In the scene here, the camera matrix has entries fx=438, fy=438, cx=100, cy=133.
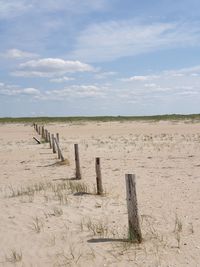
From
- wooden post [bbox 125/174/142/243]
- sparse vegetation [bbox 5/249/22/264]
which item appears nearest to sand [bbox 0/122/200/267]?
sparse vegetation [bbox 5/249/22/264]

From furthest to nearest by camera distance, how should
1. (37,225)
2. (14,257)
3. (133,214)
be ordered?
(37,225) → (133,214) → (14,257)

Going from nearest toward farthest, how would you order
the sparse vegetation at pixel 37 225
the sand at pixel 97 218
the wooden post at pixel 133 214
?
1. the sand at pixel 97 218
2. the wooden post at pixel 133 214
3. the sparse vegetation at pixel 37 225

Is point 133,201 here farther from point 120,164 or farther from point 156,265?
point 120,164

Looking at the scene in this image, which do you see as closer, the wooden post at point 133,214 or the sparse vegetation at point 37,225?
the wooden post at point 133,214

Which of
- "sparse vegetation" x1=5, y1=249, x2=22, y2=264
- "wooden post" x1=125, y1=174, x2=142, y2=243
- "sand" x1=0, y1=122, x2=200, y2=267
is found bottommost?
"sparse vegetation" x1=5, y1=249, x2=22, y2=264

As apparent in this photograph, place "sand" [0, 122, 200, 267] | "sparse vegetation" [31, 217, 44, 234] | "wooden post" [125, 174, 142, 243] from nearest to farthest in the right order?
"sand" [0, 122, 200, 267]
"wooden post" [125, 174, 142, 243]
"sparse vegetation" [31, 217, 44, 234]

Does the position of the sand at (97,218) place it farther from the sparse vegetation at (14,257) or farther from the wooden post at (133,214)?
the wooden post at (133,214)

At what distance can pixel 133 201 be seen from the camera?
734 centimetres

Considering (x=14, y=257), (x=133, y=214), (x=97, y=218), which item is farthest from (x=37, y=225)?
(x=133, y=214)

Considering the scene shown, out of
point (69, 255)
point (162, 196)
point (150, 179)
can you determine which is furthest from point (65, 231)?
point (150, 179)

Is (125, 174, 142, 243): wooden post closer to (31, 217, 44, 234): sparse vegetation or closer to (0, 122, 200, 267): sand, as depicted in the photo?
(0, 122, 200, 267): sand

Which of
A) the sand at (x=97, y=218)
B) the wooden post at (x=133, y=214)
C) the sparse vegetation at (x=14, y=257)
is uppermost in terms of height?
the wooden post at (x=133, y=214)

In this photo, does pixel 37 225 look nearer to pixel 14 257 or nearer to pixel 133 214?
pixel 14 257

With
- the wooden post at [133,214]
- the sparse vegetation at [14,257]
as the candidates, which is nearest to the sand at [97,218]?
the sparse vegetation at [14,257]
